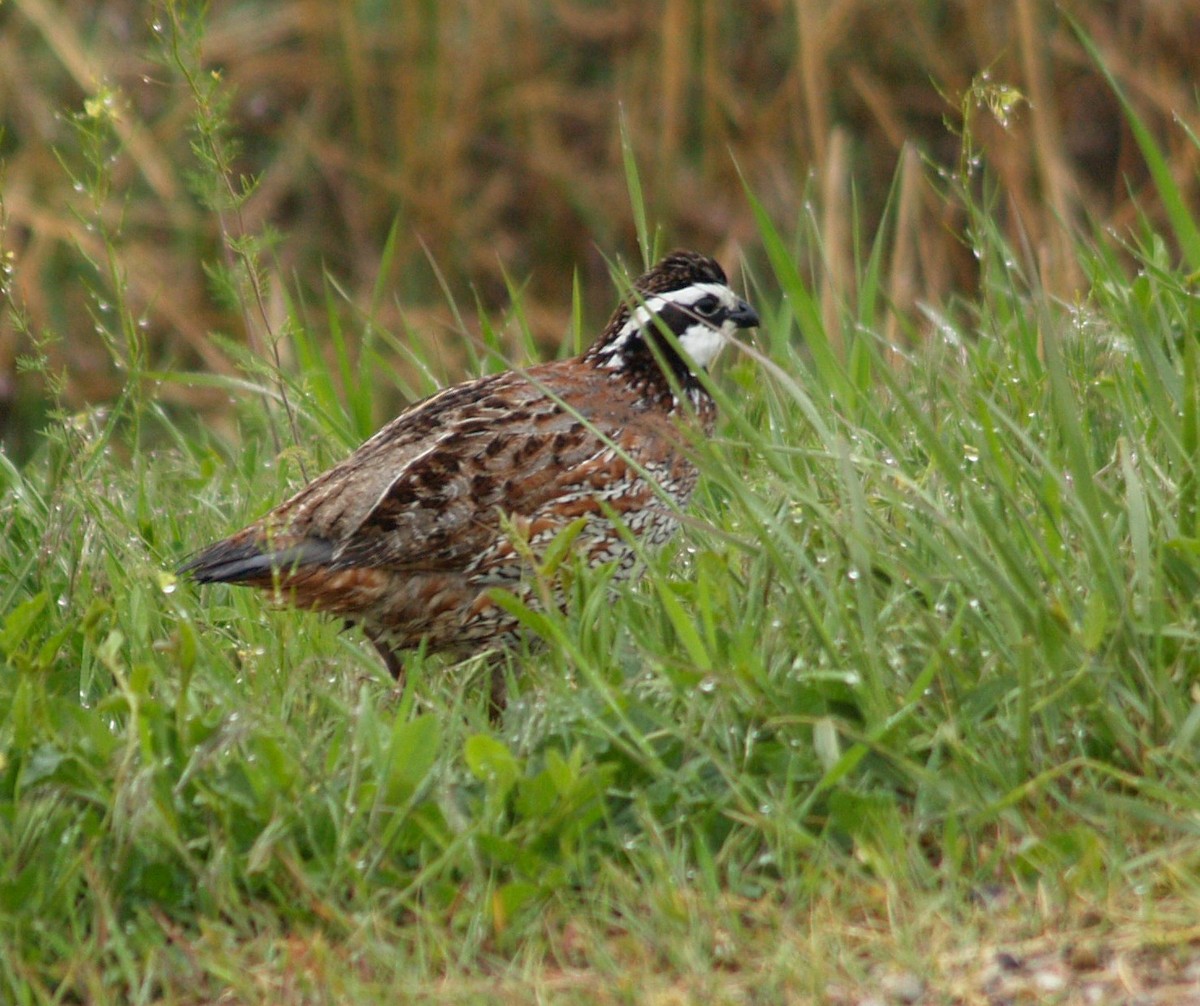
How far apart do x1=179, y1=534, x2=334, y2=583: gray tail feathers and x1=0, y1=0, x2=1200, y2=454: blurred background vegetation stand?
5.44m

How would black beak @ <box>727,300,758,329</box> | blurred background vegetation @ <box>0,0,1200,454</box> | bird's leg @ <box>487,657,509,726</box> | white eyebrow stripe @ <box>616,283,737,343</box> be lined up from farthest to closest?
blurred background vegetation @ <box>0,0,1200,454</box>, black beak @ <box>727,300,758,329</box>, white eyebrow stripe @ <box>616,283,737,343</box>, bird's leg @ <box>487,657,509,726</box>

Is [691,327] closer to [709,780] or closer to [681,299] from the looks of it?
[681,299]

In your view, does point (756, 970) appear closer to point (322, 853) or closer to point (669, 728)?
point (669, 728)

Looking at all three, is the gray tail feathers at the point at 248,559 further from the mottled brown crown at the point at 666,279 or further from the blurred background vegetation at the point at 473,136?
the blurred background vegetation at the point at 473,136

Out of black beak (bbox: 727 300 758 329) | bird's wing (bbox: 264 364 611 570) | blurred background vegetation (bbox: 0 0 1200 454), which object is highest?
bird's wing (bbox: 264 364 611 570)

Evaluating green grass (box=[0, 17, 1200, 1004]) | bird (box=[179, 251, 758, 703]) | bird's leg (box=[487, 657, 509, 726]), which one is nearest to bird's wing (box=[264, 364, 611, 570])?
bird (box=[179, 251, 758, 703])

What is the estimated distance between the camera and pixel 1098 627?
3.35m

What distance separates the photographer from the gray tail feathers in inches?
175

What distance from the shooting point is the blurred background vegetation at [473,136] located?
33.0 ft

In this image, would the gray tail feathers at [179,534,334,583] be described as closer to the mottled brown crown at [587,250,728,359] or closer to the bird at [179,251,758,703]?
the bird at [179,251,758,703]

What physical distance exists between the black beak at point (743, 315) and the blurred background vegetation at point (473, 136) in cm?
459

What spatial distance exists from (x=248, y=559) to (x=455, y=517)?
19.1 inches

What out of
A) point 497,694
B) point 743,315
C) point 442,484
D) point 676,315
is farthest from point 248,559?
point 743,315

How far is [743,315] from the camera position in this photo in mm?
5320
